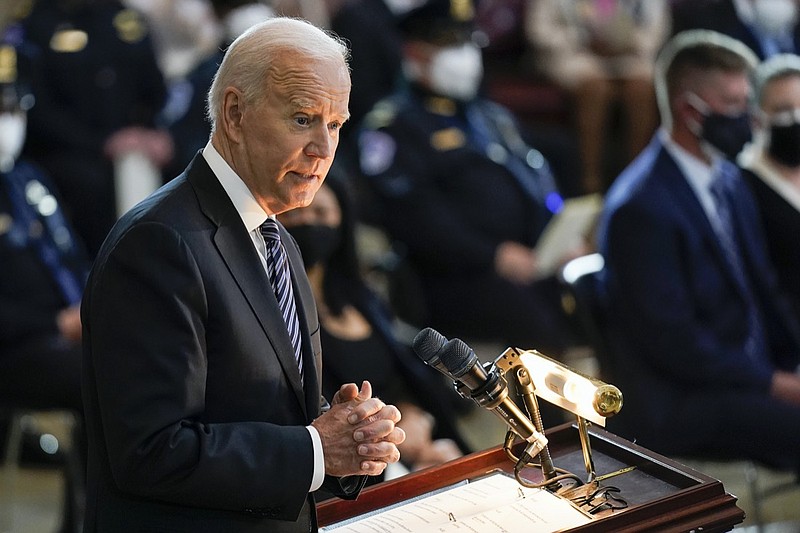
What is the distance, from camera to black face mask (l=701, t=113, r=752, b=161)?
15.3 feet

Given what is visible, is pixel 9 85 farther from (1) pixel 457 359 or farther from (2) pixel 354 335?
(1) pixel 457 359

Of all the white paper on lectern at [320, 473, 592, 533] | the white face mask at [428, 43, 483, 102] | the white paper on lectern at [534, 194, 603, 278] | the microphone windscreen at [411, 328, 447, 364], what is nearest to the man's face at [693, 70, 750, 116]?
the white paper on lectern at [534, 194, 603, 278]

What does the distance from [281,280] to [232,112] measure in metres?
0.28

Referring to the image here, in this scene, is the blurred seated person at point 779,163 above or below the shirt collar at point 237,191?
above

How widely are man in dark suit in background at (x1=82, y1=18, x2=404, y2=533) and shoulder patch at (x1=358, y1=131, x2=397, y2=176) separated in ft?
12.9

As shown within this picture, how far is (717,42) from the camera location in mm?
4660

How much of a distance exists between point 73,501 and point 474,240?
234 centimetres

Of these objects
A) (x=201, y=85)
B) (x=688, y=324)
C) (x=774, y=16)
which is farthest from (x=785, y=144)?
(x=774, y=16)

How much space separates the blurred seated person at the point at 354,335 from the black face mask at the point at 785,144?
1679mm

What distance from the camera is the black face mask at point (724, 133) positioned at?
4.66 meters

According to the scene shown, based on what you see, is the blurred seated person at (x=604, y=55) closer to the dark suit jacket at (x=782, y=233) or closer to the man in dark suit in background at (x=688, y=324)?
the dark suit jacket at (x=782, y=233)

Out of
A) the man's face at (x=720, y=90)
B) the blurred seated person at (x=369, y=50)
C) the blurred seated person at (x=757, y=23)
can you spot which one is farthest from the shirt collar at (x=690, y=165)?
the blurred seated person at (x=757, y=23)

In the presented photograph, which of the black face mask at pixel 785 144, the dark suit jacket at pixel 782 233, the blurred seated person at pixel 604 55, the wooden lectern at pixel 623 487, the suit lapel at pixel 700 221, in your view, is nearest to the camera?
the wooden lectern at pixel 623 487

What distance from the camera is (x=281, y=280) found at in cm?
210
